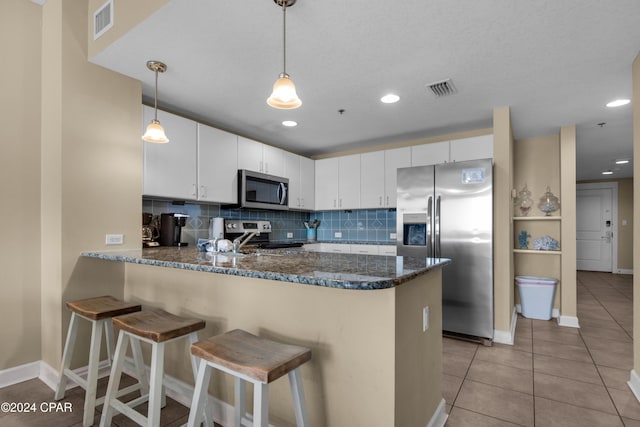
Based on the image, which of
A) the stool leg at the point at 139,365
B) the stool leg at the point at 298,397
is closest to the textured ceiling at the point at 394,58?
the stool leg at the point at 298,397

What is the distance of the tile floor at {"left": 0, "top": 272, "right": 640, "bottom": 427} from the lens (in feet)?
6.29

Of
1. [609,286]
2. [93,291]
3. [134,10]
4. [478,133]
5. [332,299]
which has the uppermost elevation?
[134,10]

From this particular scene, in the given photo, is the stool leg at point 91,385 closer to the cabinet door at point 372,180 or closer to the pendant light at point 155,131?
the pendant light at point 155,131

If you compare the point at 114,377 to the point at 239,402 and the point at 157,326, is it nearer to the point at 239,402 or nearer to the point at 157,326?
the point at 157,326

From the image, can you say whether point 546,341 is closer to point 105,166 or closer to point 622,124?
point 622,124

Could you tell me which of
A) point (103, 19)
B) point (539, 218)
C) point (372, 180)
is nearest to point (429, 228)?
point (372, 180)

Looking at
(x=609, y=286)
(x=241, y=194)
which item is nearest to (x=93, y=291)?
(x=241, y=194)

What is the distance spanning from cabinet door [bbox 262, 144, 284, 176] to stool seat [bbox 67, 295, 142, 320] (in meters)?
2.37

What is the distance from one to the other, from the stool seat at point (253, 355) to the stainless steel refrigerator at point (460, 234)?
237cm

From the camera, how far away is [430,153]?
400 centimetres

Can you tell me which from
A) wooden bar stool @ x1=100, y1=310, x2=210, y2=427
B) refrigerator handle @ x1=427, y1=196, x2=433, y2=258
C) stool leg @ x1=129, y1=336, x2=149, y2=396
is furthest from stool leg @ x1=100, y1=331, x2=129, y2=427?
refrigerator handle @ x1=427, y1=196, x2=433, y2=258

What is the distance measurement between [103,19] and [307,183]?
3042 mm

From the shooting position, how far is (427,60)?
2271mm

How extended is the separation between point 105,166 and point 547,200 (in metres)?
4.82
